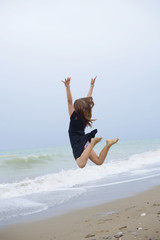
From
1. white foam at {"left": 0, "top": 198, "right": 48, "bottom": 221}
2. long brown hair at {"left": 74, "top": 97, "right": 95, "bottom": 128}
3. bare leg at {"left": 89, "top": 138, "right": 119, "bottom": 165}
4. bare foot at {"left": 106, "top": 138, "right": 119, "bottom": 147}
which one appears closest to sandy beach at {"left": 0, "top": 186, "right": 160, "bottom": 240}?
white foam at {"left": 0, "top": 198, "right": 48, "bottom": 221}

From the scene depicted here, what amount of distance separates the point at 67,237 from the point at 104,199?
2487 millimetres

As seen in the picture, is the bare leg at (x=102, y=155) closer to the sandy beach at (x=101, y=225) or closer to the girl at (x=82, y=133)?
the girl at (x=82, y=133)

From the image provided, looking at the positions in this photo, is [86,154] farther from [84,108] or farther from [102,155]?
[84,108]

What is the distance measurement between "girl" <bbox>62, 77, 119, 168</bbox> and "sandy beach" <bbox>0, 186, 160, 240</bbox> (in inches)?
43.6

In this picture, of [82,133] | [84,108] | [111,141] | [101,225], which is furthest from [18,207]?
[84,108]

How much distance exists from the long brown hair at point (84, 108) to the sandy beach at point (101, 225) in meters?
1.79

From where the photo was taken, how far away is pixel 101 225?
488cm

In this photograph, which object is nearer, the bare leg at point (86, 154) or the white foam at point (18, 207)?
the bare leg at point (86, 154)

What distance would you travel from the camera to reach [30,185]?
1019 cm

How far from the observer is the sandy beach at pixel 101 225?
4320 millimetres

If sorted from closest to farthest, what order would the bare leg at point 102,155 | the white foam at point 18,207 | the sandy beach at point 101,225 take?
the sandy beach at point 101,225 → the bare leg at point 102,155 → the white foam at point 18,207

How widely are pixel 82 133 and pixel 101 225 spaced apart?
5.34ft

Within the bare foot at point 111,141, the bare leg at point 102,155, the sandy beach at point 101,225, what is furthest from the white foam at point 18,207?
the bare foot at point 111,141

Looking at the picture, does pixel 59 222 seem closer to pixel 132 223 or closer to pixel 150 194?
pixel 132 223
